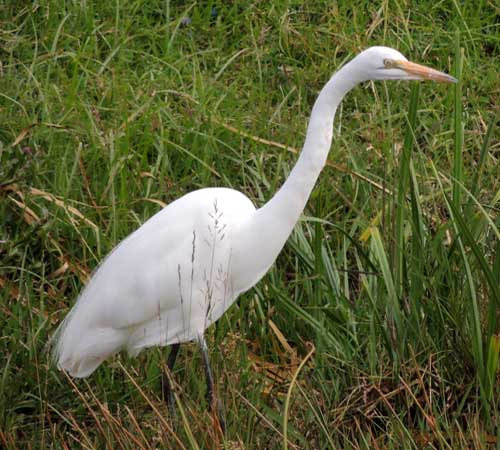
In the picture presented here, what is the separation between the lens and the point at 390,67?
290 cm

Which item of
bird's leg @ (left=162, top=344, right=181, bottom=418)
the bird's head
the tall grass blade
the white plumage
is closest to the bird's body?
the white plumage

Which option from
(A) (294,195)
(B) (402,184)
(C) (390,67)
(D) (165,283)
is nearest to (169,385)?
(D) (165,283)

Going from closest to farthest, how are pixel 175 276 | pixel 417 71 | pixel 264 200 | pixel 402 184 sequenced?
pixel 417 71
pixel 402 184
pixel 175 276
pixel 264 200

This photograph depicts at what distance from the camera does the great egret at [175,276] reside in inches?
129

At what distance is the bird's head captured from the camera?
2.87m

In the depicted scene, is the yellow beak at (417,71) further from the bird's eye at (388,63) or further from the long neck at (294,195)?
the long neck at (294,195)

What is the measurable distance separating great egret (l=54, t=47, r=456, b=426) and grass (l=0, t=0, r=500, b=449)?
4.1 inches

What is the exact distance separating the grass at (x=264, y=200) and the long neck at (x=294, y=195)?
110 millimetres

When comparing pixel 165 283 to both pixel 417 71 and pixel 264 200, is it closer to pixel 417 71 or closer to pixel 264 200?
pixel 264 200

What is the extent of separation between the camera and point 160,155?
4.17 m

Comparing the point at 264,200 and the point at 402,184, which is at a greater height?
the point at 402,184

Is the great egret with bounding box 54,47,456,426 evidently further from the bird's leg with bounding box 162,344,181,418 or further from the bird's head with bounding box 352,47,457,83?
the bird's head with bounding box 352,47,457,83

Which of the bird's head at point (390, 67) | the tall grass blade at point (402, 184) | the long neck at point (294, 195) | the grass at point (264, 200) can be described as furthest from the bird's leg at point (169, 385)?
the bird's head at point (390, 67)

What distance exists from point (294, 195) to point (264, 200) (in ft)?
2.60
